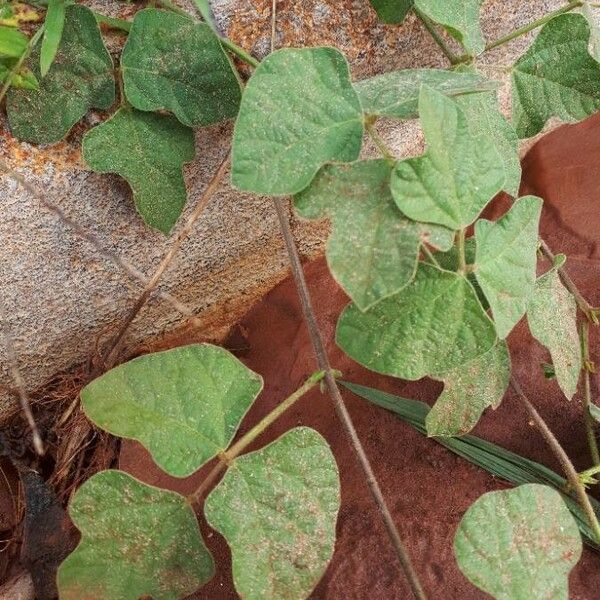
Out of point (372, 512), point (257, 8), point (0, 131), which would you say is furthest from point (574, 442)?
point (0, 131)

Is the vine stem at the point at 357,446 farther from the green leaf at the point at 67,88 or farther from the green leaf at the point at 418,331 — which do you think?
the green leaf at the point at 67,88

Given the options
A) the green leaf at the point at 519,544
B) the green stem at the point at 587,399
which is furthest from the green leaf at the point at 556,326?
the green leaf at the point at 519,544

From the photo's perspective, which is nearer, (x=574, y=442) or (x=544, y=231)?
(x=574, y=442)

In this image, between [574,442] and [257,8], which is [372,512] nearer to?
[574,442]

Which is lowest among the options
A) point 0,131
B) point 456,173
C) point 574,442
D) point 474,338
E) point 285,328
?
point 574,442

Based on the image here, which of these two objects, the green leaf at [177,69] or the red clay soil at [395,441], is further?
the red clay soil at [395,441]

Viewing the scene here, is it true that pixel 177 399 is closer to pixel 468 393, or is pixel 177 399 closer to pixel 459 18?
pixel 468 393

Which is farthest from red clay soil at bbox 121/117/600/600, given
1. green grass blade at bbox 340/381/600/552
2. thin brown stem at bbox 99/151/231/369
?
thin brown stem at bbox 99/151/231/369
